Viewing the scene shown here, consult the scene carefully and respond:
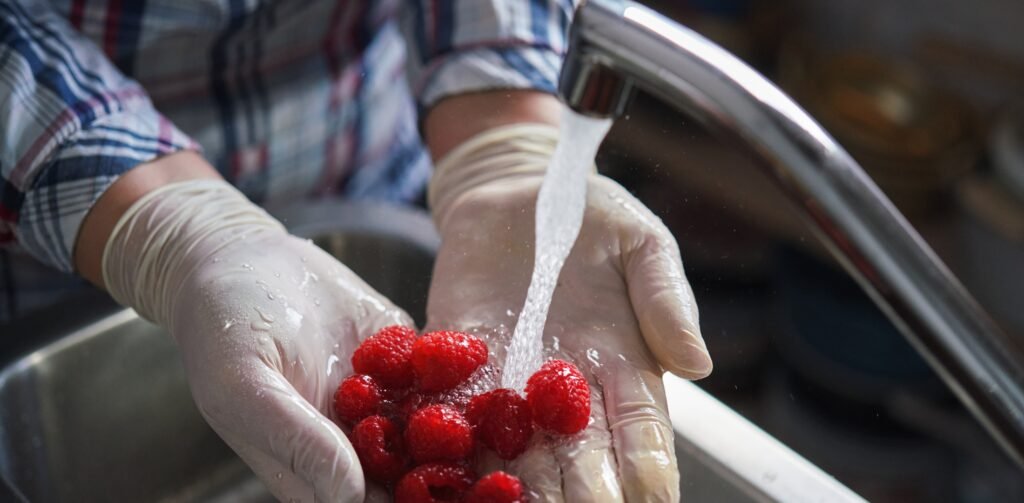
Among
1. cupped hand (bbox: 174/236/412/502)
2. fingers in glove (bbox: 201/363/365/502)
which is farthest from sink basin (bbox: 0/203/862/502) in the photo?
fingers in glove (bbox: 201/363/365/502)

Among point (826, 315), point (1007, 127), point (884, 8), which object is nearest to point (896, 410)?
point (826, 315)

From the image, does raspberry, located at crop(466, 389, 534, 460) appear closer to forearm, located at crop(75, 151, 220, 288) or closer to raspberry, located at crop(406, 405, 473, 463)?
raspberry, located at crop(406, 405, 473, 463)

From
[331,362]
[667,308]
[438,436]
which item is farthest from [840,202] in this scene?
[331,362]

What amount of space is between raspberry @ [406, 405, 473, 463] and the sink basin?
0.15m

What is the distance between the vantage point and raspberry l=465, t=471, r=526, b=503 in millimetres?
707

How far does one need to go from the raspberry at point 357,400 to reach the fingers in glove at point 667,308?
8.6 inches

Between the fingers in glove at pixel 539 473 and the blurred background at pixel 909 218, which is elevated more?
the fingers in glove at pixel 539 473

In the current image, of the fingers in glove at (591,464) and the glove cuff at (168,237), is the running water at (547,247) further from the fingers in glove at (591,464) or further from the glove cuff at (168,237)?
the glove cuff at (168,237)

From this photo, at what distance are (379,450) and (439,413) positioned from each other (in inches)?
2.0

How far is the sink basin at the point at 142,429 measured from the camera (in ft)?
2.83

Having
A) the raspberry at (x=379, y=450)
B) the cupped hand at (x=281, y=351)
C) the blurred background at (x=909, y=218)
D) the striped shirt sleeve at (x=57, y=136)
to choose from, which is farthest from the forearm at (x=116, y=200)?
the blurred background at (x=909, y=218)

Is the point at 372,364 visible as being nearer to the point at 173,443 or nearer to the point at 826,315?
the point at 173,443

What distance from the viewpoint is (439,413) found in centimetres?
76

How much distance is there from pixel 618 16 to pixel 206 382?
42 cm
